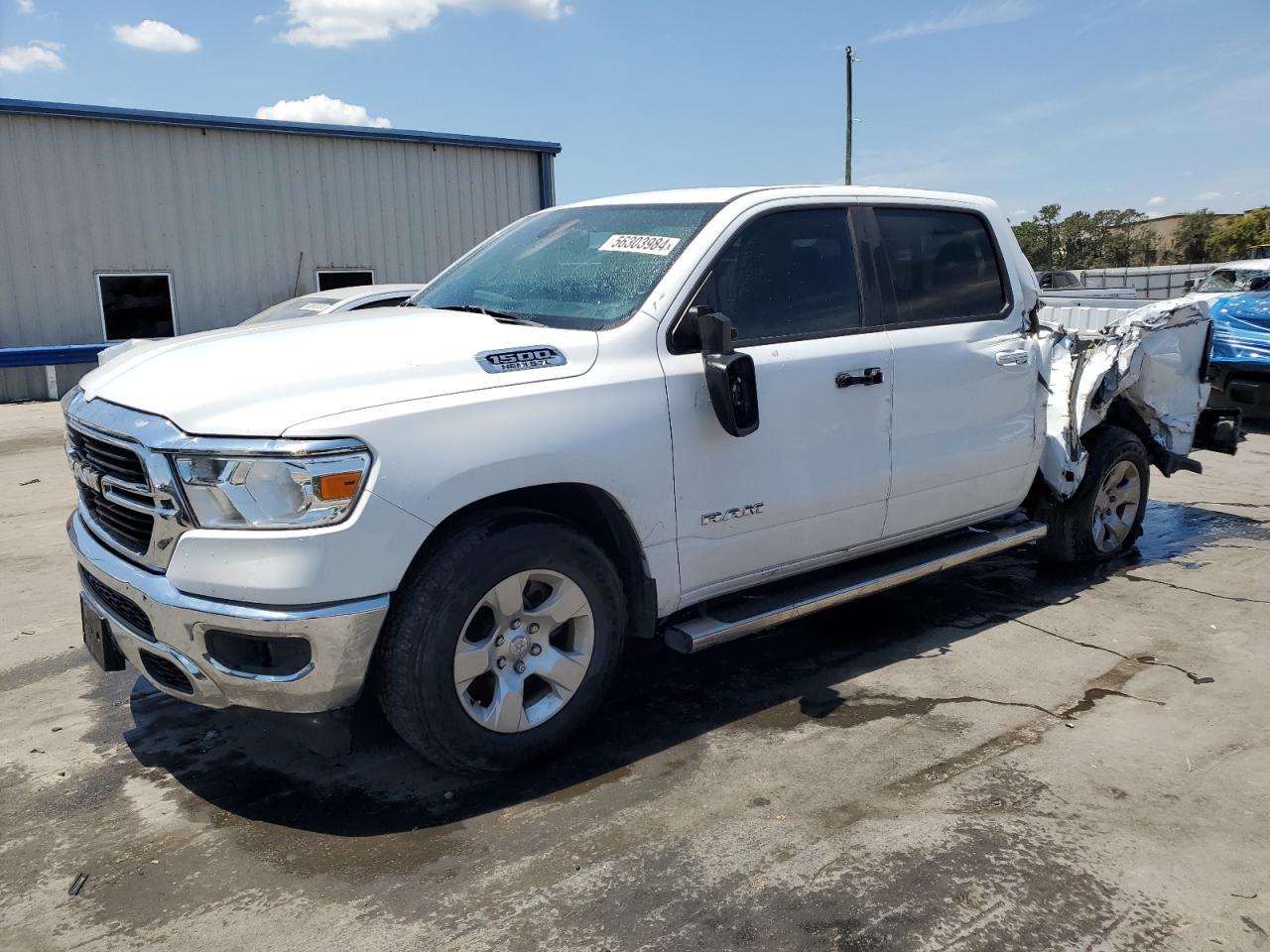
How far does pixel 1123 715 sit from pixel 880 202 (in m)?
2.40

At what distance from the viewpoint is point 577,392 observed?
11.1 ft

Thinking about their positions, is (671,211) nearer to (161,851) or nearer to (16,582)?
(161,851)

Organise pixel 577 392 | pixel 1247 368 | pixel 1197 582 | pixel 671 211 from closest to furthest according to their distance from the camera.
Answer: pixel 577 392
pixel 671 211
pixel 1197 582
pixel 1247 368

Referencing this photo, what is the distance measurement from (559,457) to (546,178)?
17918 mm

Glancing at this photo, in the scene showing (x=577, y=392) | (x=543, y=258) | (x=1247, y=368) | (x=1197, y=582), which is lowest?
(x=1197, y=582)

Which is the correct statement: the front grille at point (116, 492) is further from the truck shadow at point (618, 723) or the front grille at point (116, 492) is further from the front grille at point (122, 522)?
the truck shadow at point (618, 723)

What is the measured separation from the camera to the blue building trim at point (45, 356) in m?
13.7

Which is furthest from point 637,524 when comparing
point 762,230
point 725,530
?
point 762,230

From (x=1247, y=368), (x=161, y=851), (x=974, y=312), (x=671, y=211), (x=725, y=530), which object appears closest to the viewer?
(x=161, y=851)

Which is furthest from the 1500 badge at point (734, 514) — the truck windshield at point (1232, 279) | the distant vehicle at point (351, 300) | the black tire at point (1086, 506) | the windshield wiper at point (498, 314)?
the truck windshield at point (1232, 279)

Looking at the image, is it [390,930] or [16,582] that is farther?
[16,582]

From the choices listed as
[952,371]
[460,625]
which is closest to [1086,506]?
[952,371]

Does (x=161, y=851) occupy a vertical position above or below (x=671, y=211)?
below

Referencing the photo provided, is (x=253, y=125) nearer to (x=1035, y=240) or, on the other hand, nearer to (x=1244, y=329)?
(x=1244, y=329)
